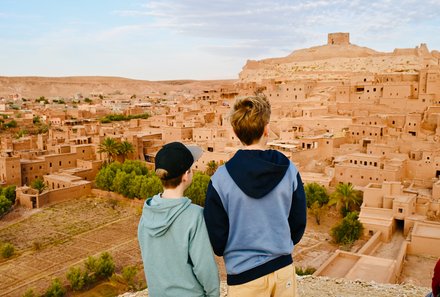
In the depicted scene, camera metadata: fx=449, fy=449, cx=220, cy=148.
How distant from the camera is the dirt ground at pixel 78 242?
11.1 m

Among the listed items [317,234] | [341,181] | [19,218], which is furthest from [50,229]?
[341,181]

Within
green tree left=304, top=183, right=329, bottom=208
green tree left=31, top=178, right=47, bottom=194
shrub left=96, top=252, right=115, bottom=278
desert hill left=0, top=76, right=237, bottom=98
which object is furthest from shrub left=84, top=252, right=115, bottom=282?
desert hill left=0, top=76, right=237, bottom=98

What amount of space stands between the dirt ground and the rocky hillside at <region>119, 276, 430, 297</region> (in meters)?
3.80

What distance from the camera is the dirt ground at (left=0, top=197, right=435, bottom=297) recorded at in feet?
36.6

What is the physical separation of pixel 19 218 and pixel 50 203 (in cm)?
139

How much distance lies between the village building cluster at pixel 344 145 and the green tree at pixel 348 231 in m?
0.24

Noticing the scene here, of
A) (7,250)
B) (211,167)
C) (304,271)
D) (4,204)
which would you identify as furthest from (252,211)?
(211,167)

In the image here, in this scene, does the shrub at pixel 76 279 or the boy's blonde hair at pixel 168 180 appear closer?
the boy's blonde hair at pixel 168 180

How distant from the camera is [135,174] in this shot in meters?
18.6

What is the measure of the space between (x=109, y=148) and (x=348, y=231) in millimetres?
12016

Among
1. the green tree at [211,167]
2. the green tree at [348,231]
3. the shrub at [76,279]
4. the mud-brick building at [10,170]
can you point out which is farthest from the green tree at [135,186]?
the green tree at [348,231]

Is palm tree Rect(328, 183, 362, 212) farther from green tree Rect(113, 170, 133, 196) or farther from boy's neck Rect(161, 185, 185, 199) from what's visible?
boy's neck Rect(161, 185, 185, 199)

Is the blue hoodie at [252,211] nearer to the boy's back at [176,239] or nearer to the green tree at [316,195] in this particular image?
the boy's back at [176,239]

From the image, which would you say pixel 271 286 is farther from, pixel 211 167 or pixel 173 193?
pixel 211 167
